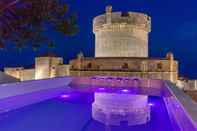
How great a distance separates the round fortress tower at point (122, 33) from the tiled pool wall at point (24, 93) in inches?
594

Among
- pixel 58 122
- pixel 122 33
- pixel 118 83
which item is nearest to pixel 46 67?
pixel 122 33

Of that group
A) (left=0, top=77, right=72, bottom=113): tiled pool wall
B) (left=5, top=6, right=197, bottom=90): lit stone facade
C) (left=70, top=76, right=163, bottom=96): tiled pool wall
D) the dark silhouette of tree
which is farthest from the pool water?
(left=5, top=6, right=197, bottom=90): lit stone facade

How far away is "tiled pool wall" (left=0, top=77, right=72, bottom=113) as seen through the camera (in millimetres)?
6884

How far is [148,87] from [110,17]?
13.7 metres

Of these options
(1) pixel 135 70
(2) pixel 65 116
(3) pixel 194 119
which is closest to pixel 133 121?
(2) pixel 65 116

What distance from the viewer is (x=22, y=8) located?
7945 millimetres

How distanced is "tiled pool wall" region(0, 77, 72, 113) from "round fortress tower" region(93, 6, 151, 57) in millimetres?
15097

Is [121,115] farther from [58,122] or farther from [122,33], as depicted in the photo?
[122,33]

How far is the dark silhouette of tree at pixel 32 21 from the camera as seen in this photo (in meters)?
7.80

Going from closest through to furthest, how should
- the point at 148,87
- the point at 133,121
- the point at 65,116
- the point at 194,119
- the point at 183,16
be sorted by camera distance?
the point at 194,119, the point at 133,121, the point at 65,116, the point at 148,87, the point at 183,16

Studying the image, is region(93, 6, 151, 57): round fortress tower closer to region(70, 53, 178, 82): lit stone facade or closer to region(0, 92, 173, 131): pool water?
region(70, 53, 178, 82): lit stone facade

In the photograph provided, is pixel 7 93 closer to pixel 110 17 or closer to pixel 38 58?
pixel 38 58

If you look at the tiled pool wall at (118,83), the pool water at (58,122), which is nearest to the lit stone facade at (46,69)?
the tiled pool wall at (118,83)

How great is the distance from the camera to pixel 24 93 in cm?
839
